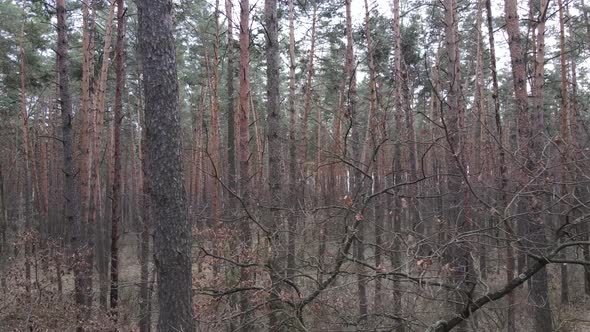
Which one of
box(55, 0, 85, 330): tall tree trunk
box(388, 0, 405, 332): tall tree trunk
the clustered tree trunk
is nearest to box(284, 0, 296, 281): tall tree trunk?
the clustered tree trunk

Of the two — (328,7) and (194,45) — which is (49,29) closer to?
(194,45)

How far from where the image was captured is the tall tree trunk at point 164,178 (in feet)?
13.0

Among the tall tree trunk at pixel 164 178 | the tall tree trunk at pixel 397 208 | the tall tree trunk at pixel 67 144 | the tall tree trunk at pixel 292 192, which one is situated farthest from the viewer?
the tall tree trunk at pixel 67 144

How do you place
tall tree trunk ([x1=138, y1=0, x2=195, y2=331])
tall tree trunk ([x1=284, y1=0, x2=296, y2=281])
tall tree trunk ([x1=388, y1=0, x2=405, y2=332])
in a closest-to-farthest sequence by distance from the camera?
tall tree trunk ([x1=138, y1=0, x2=195, y2=331]) → tall tree trunk ([x1=388, y1=0, x2=405, y2=332]) → tall tree trunk ([x1=284, y1=0, x2=296, y2=281])

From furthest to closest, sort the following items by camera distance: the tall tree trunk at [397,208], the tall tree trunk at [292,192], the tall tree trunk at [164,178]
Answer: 1. the tall tree trunk at [292,192]
2. the tall tree trunk at [397,208]
3. the tall tree trunk at [164,178]

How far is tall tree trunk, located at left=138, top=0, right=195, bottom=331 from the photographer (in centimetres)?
396

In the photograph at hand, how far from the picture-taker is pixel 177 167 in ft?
13.3

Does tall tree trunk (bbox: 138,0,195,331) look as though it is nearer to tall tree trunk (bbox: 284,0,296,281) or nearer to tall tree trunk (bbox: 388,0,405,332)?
tall tree trunk (bbox: 284,0,296,281)

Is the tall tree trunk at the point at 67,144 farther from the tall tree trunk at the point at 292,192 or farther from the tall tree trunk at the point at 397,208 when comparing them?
the tall tree trunk at the point at 397,208

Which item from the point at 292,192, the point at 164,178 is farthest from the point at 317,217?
the point at 292,192

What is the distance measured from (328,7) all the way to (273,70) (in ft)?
36.0

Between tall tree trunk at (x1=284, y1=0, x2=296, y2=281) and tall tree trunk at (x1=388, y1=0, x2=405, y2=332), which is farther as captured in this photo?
tall tree trunk at (x1=284, y1=0, x2=296, y2=281)

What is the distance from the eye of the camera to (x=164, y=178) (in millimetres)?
3973

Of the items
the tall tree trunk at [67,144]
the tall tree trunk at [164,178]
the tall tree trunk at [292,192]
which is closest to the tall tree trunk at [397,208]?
the tall tree trunk at [292,192]
